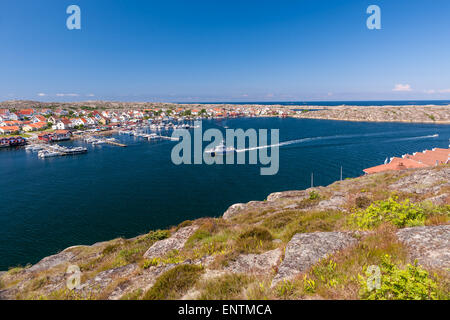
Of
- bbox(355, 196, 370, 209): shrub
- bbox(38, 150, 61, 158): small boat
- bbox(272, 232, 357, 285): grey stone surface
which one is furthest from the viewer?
bbox(38, 150, 61, 158): small boat

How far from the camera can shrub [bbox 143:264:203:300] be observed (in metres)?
5.46

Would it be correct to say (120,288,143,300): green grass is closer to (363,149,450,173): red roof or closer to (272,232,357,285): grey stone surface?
(272,232,357,285): grey stone surface

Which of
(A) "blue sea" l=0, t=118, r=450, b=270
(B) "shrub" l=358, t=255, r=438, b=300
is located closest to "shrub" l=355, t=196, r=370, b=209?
(B) "shrub" l=358, t=255, r=438, b=300

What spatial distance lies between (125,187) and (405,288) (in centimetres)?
4270

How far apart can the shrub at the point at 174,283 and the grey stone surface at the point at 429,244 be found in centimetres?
562

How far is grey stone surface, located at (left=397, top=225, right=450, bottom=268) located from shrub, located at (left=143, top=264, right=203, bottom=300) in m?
5.62

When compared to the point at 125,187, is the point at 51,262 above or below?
above

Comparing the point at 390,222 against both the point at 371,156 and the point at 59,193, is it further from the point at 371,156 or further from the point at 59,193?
the point at 371,156

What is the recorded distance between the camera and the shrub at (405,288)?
345cm

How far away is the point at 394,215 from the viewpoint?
7.21m

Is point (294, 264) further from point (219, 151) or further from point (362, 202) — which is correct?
point (219, 151)

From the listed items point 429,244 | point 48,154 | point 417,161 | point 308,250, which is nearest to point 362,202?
point 429,244

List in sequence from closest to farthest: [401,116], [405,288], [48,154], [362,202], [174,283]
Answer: [405,288] → [174,283] → [362,202] → [48,154] → [401,116]
